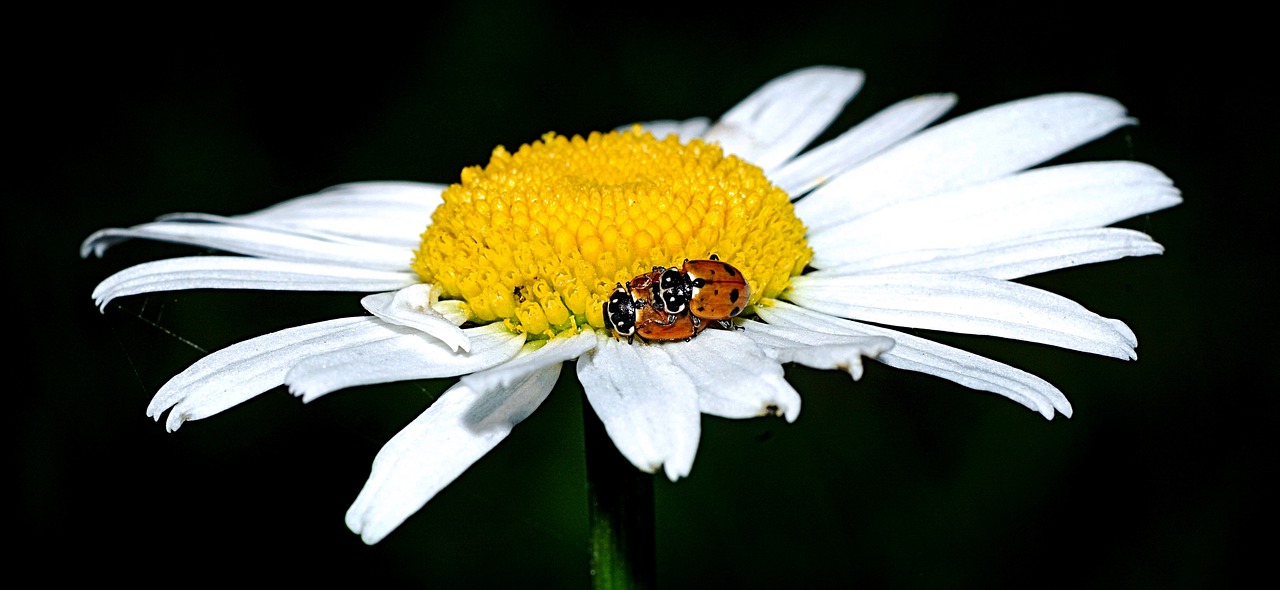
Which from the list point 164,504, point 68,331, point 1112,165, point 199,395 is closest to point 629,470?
point 199,395

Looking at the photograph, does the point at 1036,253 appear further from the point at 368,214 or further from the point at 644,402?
the point at 368,214

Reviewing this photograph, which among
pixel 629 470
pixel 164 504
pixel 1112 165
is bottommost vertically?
pixel 164 504

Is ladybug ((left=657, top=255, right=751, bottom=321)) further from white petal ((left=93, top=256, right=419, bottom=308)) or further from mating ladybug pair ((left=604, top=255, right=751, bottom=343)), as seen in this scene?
white petal ((left=93, top=256, right=419, bottom=308))

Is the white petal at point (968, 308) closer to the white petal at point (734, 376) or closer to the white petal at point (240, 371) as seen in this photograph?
the white petal at point (734, 376)

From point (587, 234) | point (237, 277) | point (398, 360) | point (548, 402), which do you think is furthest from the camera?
point (548, 402)

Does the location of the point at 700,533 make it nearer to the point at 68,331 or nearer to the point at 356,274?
the point at 356,274

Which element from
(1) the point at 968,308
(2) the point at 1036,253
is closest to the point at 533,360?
(1) the point at 968,308

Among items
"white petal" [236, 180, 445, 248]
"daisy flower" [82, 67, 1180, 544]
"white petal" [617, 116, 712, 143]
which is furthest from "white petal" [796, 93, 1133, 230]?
"white petal" [236, 180, 445, 248]
